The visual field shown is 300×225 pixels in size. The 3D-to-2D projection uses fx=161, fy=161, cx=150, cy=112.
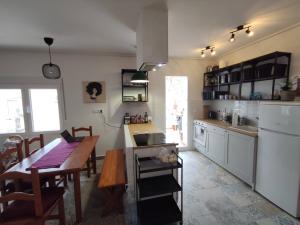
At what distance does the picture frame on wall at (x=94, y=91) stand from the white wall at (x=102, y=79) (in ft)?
0.32

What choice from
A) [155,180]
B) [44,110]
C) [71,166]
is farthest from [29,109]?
[155,180]

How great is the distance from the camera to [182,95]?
15.8ft

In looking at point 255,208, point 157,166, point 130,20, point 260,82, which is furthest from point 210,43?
point 255,208

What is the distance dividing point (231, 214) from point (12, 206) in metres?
2.61

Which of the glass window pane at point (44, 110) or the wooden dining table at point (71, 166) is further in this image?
the glass window pane at point (44, 110)

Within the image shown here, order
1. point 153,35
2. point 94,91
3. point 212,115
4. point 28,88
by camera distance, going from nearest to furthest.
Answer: point 153,35
point 28,88
point 94,91
point 212,115

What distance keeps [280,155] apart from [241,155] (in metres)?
0.71

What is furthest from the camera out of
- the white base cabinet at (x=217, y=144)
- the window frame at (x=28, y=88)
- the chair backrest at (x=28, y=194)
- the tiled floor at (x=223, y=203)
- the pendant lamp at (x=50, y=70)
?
the window frame at (x=28, y=88)

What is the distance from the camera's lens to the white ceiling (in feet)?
6.21

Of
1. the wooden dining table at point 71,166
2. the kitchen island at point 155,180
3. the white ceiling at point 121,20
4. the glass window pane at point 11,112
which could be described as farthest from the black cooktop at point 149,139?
the glass window pane at point 11,112

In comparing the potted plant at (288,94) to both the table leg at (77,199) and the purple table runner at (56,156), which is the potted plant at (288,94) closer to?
the table leg at (77,199)

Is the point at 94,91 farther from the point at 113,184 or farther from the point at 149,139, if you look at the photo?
the point at 113,184

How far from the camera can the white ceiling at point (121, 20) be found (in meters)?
1.89

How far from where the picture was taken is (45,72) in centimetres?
261
